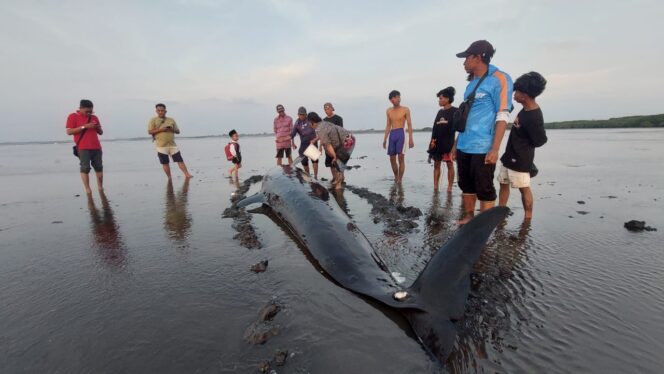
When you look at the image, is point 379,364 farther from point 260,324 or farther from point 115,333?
point 115,333

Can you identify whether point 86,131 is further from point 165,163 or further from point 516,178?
point 516,178

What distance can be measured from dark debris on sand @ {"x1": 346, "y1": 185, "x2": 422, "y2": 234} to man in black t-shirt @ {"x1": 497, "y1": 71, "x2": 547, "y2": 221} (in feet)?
5.45

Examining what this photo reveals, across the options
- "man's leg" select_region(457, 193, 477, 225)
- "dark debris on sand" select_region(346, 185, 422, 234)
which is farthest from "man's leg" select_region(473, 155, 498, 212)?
"dark debris on sand" select_region(346, 185, 422, 234)

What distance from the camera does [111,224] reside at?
5.50 metres

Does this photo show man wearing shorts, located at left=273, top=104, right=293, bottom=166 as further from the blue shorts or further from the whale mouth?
the whale mouth

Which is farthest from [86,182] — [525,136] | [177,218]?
[525,136]

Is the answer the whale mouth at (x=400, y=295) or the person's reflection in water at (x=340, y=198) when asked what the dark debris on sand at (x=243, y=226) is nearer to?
the person's reflection in water at (x=340, y=198)

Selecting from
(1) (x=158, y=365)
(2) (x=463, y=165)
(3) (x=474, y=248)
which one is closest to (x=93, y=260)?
(1) (x=158, y=365)

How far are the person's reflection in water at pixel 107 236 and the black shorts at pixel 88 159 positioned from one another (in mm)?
2185

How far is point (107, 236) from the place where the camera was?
482 cm

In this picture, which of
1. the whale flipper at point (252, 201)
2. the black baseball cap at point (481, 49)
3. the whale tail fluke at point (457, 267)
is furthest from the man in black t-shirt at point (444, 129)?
the whale tail fluke at point (457, 267)

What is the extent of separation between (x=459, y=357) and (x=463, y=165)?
3480 mm

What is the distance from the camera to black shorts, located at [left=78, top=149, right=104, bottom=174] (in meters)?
8.54

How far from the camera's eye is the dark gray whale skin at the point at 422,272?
7.55 ft
